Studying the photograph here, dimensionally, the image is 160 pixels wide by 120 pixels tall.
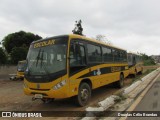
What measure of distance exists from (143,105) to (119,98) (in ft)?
4.10

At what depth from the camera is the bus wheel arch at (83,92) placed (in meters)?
8.81

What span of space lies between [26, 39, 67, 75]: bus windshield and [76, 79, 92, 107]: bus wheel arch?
143cm

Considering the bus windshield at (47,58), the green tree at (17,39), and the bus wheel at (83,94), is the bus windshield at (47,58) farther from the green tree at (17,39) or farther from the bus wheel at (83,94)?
the green tree at (17,39)

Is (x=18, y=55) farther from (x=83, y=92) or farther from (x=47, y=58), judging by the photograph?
(x=47, y=58)

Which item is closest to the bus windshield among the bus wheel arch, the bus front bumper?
the bus front bumper

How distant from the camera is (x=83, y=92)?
906cm

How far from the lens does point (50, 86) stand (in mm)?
8016

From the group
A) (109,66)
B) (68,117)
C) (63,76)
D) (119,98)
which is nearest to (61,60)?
(63,76)

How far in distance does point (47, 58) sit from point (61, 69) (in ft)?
2.54

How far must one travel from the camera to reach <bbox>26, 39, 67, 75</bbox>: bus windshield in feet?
26.6

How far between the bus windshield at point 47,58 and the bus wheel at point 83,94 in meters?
1.44

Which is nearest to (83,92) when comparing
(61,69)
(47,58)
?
(61,69)

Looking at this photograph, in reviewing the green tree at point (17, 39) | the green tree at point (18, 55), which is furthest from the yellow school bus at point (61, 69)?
the green tree at point (17, 39)

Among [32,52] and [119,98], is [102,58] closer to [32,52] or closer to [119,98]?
[119,98]
